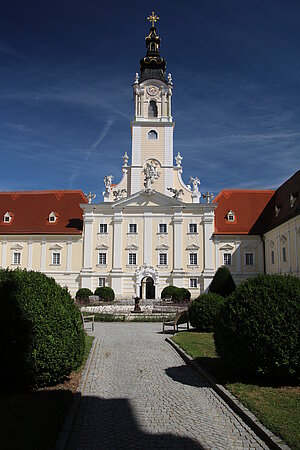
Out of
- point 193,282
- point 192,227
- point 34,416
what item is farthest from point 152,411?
point 192,227

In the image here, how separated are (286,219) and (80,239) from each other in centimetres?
1897

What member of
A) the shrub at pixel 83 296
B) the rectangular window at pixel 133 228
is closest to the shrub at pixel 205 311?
the shrub at pixel 83 296

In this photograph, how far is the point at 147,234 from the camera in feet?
125

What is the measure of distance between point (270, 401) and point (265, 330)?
1421mm

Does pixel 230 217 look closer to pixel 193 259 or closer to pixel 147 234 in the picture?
pixel 193 259

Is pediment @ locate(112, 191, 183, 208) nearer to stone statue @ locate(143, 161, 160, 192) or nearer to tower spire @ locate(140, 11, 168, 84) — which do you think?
stone statue @ locate(143, 161, 160, 192)

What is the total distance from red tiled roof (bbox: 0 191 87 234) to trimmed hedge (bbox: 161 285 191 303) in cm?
1033

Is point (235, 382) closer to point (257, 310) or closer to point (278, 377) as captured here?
point (278, 377)

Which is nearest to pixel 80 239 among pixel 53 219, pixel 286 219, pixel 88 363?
pixel 53 219

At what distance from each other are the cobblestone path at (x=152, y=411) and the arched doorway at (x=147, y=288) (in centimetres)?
2556

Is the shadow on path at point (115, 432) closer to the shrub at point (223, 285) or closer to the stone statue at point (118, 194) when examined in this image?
the shrub at point (223, 285)

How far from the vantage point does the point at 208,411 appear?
22.7 ft

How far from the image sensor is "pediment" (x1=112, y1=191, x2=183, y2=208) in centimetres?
3831

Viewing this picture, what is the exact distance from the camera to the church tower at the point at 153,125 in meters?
39.9
